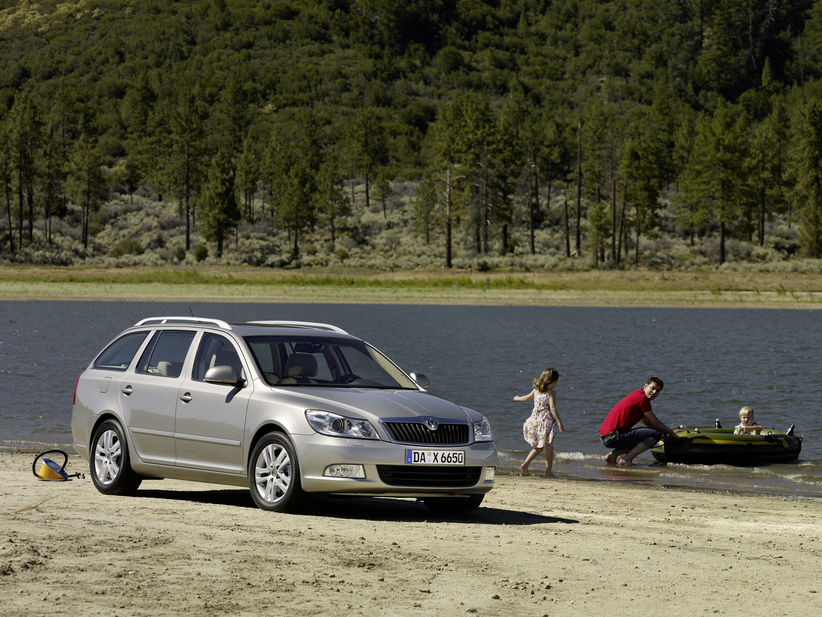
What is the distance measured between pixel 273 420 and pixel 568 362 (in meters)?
25.0

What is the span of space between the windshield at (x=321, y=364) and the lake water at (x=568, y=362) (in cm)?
459

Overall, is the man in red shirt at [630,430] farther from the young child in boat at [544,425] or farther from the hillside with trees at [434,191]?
the hillside with trees at [434,191]

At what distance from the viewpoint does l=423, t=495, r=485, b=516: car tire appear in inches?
365

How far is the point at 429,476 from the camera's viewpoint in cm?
869

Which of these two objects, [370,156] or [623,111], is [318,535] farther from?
[623,111]

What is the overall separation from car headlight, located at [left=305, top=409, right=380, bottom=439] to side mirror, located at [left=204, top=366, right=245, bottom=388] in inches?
33.0

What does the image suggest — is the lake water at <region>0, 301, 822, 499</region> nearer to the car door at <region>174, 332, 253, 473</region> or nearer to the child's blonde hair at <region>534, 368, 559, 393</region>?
the child's blonde hair at <region>534, 368, 559, 393</region>

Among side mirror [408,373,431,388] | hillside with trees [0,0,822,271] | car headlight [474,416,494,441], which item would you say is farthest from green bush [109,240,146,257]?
car headlight [474,416,494,441]

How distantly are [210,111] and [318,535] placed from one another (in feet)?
521

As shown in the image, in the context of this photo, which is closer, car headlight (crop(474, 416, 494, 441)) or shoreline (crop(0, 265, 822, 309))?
car headlight (crop(474, 416, 494, 441))

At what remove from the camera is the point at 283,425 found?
28.1 feet

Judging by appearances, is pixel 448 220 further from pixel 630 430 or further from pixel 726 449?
pixel 630 430

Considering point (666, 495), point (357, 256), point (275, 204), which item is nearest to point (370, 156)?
point (275, 204)

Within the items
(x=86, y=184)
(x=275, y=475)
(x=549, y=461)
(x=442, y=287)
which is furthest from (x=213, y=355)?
(x=86, y=184)
